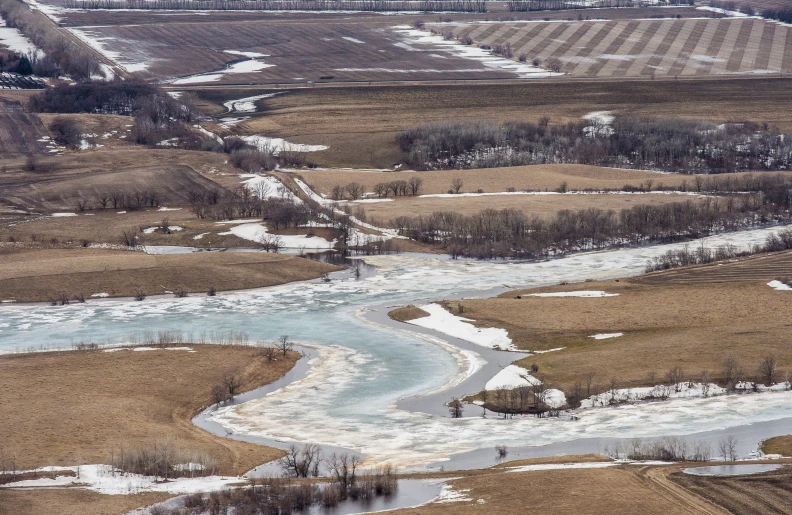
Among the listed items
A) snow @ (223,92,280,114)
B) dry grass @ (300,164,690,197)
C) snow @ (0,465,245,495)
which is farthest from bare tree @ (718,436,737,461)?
snow @ (223,92,280,114)

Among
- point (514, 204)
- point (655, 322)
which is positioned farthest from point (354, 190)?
point (655, 322)

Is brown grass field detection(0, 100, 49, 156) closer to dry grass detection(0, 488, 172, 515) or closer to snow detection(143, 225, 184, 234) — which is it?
snow detection(143, 225, 184, 234)

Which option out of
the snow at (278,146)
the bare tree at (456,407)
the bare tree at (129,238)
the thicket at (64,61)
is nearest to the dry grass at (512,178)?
the snow at (278,146)

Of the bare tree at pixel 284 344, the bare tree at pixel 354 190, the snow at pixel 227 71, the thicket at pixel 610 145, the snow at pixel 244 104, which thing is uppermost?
the snow at pixel 227 71

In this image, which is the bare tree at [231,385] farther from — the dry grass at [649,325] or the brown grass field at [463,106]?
the brown grass field at [463,106]

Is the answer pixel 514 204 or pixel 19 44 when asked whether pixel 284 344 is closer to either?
pixel 514 204
